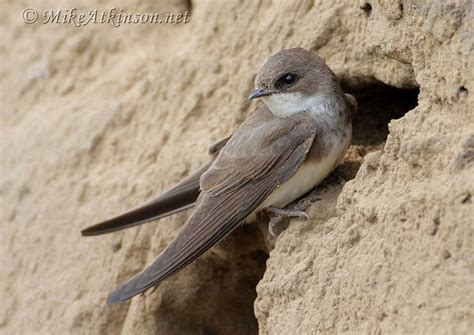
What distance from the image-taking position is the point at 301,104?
3.31m

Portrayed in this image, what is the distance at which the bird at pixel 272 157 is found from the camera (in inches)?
124

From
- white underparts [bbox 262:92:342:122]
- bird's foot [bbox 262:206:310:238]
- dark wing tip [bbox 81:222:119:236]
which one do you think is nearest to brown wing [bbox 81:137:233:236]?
dark wing tip [bbox 81:222:119:236]

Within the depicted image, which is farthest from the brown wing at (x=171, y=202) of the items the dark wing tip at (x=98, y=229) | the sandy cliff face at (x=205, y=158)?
the sandy cliff face at (x=205, y=158)

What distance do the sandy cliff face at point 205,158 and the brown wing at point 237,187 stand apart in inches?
7.7

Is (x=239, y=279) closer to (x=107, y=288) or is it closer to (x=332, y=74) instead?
(x=107, y=288)

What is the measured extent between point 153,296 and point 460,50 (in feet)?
5.45

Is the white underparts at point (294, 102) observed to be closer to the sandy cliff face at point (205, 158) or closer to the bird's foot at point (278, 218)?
the sandy cliff face at point (205, 158)

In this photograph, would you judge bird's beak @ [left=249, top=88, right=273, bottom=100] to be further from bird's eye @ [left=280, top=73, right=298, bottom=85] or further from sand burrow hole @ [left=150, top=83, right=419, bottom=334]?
sand burrow hole @ [left=150, top=83, right=419, bottom=334]

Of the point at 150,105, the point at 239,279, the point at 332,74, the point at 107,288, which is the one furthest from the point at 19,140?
the point at 332,74

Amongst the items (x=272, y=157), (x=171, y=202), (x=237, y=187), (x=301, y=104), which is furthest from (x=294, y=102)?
(x=171, y=202)

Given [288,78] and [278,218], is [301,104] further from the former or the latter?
[278,218]

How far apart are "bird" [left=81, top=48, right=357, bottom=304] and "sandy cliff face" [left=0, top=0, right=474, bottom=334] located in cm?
13

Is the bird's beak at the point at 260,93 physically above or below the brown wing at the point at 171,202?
above

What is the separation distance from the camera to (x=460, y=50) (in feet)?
7.94
